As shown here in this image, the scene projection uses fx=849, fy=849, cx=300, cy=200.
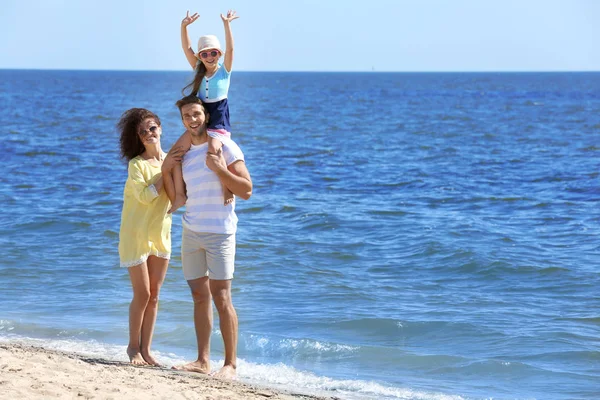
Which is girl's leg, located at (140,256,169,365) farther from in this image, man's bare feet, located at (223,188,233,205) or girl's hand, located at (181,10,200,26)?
girl's hand, located at (181,10,200,26)

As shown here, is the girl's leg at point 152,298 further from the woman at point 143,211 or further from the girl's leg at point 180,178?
the girl's leg at point 180,178

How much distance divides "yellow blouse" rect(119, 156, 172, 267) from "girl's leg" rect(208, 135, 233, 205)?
1.56 ft

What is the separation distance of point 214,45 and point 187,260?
1.46 metres

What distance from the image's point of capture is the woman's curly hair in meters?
5.83

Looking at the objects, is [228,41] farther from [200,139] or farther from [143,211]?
[143,211]

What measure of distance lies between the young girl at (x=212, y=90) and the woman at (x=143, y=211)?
14cm

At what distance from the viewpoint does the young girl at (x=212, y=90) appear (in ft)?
18.5

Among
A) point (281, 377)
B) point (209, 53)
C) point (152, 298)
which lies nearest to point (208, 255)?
point (152, 298)

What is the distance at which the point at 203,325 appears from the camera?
594cm

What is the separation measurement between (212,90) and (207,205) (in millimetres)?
774

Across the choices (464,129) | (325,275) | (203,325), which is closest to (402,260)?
(325,275)

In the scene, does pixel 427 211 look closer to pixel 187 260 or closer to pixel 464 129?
pixel 187 260

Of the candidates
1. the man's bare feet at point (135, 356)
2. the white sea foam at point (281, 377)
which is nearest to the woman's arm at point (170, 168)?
the man's bare feet at point (135, 356)

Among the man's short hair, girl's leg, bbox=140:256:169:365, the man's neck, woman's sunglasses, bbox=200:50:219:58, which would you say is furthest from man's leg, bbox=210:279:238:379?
woman's sunglasses, bbox=200:50:219:58
